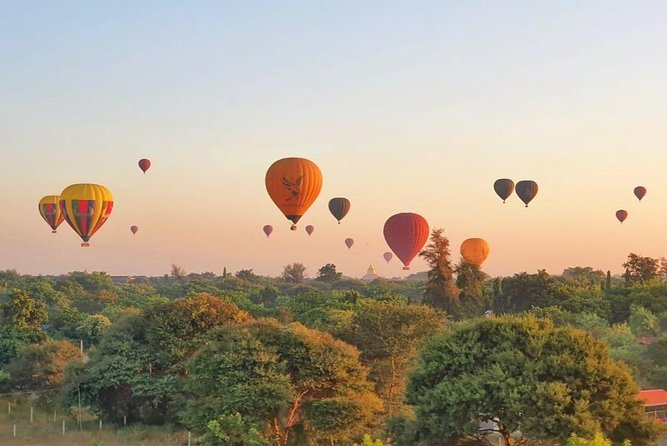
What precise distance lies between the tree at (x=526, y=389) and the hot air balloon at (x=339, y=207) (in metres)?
54.8

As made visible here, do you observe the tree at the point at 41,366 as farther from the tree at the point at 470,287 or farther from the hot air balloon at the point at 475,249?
the hot air balloon at the point at 475,249

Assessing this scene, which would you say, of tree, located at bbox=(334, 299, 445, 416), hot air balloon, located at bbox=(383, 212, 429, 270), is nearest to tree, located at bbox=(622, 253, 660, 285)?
hot air balloon, located at bbox=(383, 212, 429, 270)

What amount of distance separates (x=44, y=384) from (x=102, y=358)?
37.0ft

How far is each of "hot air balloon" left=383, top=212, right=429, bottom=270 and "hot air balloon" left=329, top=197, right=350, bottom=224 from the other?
493 centimetres

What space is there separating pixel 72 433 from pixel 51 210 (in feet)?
138

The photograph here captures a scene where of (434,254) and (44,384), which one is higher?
(434,254)

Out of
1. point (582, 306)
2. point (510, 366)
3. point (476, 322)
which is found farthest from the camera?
point (582, 306)

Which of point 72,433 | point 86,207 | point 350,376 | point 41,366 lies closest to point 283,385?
point 350,376

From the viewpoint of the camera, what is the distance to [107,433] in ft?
132

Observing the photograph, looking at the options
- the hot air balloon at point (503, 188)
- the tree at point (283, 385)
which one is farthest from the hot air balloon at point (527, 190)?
the tree at point (283, 385)

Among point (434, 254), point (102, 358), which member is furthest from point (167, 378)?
point (434, 254)

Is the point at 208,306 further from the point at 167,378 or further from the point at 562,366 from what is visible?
the point at 562,366

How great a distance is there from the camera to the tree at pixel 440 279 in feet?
262

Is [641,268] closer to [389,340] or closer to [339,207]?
[339,207]
